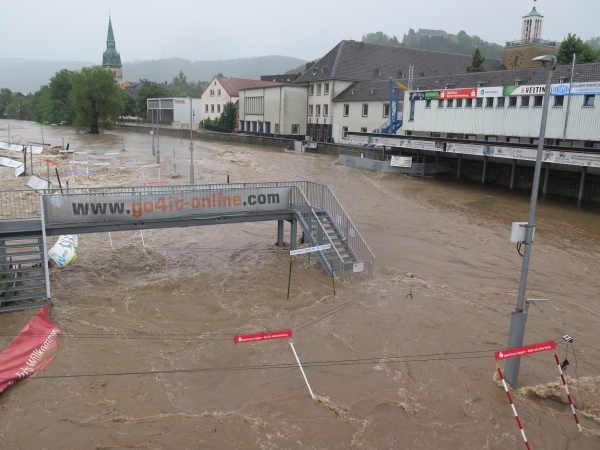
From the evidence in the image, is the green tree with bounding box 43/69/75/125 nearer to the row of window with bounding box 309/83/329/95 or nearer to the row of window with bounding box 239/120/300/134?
the row of window with bounding box 239/120/300/134

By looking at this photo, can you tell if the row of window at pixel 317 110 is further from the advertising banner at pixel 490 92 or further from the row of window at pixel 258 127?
the advertising banner at pixel 490 92

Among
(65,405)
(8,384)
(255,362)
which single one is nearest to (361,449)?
(255,362)

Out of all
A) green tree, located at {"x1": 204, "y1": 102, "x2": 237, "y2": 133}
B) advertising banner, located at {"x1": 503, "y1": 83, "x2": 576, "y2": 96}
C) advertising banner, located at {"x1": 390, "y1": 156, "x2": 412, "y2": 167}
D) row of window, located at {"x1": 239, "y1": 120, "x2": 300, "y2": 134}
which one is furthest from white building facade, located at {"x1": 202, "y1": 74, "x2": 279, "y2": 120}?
advertising banner, located at {"x1": 503, "y1": 83, "x2": 576, "y2": 96}

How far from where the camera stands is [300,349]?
41.6ft

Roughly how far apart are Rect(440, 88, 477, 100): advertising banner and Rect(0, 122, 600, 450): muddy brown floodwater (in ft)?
61.2

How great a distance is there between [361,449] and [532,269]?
13191 millimetres

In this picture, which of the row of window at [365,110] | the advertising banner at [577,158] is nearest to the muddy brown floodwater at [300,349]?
the advertising banner at [577,158]

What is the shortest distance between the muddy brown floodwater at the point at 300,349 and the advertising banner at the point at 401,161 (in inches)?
824

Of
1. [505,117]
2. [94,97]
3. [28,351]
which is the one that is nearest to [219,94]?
[94,97]

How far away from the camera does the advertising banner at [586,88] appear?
31.1m

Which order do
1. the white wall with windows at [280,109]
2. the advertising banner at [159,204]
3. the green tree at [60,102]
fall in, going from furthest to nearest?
1. the green tree at [60,102]
2. the white wall with windows at [280,109]
3. the advertising banner at [159,204]

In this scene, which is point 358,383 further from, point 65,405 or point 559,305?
point 559,305

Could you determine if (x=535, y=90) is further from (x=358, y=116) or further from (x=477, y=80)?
(x=358, y=116)

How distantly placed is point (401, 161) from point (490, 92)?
31.1 feet
